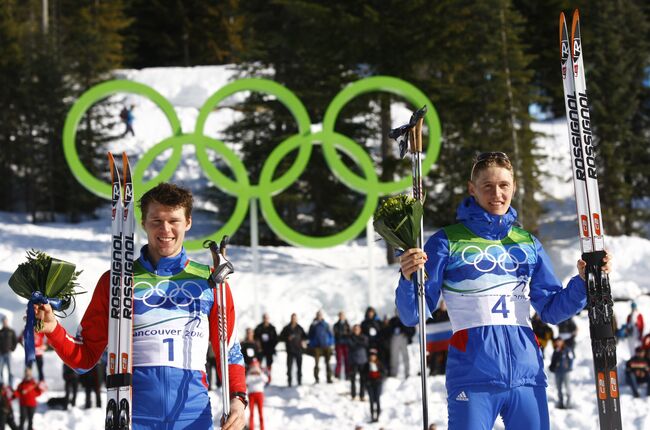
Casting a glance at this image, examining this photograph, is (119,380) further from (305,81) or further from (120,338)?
(305,81)

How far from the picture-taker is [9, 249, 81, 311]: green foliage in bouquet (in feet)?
12.3

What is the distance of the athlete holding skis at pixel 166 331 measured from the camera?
3725 millimetres

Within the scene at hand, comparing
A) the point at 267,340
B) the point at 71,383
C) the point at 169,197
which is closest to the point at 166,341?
the point at 169,197

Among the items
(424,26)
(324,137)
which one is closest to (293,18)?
(424,26)

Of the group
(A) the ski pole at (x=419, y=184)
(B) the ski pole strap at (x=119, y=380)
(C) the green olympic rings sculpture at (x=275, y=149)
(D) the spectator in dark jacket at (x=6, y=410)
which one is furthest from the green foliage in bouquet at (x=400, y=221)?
(C) the green olympic rings sculpture at (x=275, y=149)

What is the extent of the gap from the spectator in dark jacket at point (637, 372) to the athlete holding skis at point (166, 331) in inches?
397

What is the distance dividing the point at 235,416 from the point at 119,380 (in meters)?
0.49

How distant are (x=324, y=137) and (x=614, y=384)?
52.3 feet

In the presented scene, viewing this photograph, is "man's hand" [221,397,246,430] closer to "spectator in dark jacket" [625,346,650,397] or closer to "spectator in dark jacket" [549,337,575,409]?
"spectator in dark jacket" [549,337,575,409]

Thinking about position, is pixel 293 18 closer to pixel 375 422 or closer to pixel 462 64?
pixel 462 64

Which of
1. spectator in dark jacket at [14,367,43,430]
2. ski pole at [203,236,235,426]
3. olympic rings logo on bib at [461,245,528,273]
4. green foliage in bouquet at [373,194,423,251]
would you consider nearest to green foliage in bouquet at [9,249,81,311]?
ski pole at [203,236,235,426]

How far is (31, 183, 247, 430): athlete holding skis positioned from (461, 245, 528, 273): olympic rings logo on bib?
3.54ft

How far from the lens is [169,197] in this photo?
12.7 ft

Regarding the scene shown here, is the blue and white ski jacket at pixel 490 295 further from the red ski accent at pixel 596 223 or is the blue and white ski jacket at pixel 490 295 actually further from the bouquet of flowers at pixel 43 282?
the bouquet of flowers at pixel 43 282
